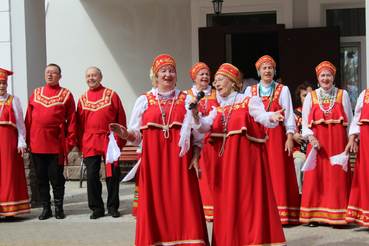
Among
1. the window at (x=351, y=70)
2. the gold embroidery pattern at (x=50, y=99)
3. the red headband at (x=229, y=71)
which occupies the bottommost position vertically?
the gold embroidery pattern at (x=50, y=99)

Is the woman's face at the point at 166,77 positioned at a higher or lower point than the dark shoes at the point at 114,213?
higher

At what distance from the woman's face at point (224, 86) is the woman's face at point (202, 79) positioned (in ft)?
7.69

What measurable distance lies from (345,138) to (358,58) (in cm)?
561

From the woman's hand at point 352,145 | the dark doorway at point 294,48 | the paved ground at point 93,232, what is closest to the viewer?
the paved ground at point 93,232

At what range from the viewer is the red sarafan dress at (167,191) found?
5211 millimetres

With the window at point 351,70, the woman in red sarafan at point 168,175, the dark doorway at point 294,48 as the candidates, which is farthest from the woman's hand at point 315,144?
the window at point 351,70

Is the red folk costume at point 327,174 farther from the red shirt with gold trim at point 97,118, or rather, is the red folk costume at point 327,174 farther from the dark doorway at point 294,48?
the dark doorway at point 294,48

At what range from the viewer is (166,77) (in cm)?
546

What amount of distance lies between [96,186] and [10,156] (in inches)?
51.6

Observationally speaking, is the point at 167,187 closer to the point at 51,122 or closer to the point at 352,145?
the point at 352,145

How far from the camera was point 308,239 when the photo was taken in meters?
6.21

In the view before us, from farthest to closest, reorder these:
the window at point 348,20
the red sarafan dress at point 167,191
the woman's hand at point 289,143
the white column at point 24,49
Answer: the window at point 348,20 < the white column at point 24,49 < the woman's hand at point 289,143 < the red sarafan dress at point 167,191

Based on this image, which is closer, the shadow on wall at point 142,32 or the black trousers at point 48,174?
the black trousers at point 48,174

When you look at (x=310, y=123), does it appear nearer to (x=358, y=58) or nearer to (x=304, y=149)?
(x=304, y=149)
